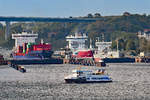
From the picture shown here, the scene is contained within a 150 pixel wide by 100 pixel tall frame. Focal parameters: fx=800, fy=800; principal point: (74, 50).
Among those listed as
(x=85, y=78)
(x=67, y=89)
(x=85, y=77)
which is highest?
(x=85, y=77)

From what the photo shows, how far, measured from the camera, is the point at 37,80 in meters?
122

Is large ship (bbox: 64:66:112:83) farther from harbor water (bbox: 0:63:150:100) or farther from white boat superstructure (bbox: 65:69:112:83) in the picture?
harbor water (bbox: 0:63:150:100)

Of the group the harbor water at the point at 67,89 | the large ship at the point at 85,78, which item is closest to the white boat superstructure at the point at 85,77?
the large ship at the point at 85,78

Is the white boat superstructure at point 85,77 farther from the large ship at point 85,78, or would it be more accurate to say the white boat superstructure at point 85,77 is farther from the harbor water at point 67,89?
the harbor water at point 67,89

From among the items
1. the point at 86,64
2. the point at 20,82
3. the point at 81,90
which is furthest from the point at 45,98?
the point at 86,64

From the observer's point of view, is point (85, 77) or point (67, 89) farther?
point (85, 77)

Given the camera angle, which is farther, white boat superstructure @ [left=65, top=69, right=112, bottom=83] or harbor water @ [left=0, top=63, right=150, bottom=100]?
white boat superstructure @ [left=65, top=69, right=112, bottom=83]

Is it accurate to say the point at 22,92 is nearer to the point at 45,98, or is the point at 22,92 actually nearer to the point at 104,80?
the point at 45,98

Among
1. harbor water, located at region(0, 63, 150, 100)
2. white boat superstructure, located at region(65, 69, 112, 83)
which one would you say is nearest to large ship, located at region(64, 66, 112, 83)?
white boat superstructure, located at region(65, 69, 112, 83)

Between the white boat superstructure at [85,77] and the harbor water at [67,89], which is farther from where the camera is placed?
Answer: the white boat superstructure at [85,77]

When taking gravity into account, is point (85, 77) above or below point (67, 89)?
above

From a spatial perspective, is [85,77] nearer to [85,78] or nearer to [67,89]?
[85,78]

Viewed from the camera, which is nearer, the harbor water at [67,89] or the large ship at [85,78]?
the harbor water at [67,89]

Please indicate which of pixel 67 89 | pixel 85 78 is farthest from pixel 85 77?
pixel 67 89
